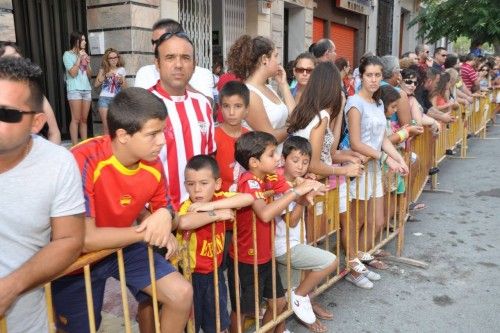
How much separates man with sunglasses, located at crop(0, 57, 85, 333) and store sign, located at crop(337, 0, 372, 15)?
49.0 ft

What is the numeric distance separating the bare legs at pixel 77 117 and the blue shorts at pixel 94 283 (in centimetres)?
531

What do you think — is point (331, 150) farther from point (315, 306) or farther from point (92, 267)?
point (92, 267)

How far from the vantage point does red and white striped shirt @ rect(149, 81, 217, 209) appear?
283 cm

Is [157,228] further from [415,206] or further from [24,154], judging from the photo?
[415,206]

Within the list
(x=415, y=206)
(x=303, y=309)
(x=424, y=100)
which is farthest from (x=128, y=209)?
(x=424, y=100)

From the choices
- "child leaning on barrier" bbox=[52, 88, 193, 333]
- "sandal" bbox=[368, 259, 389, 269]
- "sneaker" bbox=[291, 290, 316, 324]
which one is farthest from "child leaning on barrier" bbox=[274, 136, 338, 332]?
"sandal" bbox=[368, 259, 389, 269]

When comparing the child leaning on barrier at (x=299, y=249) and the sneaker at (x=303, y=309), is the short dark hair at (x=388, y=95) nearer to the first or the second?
the child leaning on barrier at (x=299, y=249)

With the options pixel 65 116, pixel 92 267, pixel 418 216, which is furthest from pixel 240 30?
pixel 92 267

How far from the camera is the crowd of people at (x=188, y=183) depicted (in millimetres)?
1775

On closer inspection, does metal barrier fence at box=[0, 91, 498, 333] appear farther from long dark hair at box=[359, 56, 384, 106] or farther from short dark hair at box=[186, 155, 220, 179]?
long dark hair at box=[359, 56, 384, 106]

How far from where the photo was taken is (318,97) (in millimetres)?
3682

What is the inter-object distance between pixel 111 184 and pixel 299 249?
1.58 metres

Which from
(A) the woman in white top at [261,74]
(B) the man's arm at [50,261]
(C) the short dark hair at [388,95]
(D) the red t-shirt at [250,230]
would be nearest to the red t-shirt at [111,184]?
(B) the man's arm at [50,261]

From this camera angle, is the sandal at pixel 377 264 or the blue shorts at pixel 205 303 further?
the sandal at pixel 377 264
